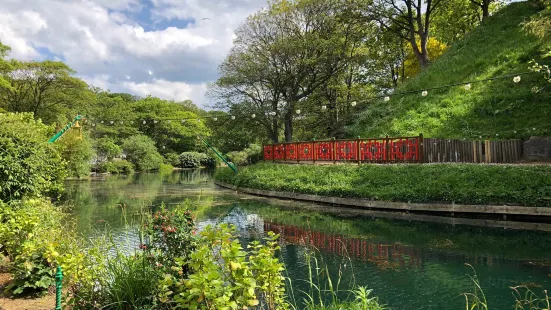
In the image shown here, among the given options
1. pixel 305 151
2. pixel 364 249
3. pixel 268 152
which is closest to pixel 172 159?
pixel 268 152

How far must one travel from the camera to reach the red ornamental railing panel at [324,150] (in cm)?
2038

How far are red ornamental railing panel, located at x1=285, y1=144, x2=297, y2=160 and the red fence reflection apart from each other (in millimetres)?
12246

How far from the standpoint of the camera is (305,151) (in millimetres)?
22328

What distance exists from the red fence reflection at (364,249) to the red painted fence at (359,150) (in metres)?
7.78

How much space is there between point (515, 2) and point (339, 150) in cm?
2129

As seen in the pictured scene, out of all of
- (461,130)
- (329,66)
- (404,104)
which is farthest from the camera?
(329,66)

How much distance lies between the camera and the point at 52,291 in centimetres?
466

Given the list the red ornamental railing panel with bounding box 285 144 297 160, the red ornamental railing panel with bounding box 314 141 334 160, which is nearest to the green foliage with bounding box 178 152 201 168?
the red ornamental railing panel with bounding box 285 144 297 160

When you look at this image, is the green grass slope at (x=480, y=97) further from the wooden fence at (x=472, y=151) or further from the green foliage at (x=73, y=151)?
the green foliage at (x=73, y=151)

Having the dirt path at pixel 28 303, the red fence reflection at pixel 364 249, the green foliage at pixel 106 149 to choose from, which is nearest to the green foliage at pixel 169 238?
the dirt path at pixel 28 303

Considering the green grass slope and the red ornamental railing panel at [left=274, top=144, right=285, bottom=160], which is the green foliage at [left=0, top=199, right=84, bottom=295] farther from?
the red ornamental railing panel at [left=274, top=144, right=285, bottom=160]

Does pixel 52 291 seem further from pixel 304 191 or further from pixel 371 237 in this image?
pixel 304 191

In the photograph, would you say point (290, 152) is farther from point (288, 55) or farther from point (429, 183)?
point (429, 183)

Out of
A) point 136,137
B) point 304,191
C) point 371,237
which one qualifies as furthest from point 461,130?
point 136,137
